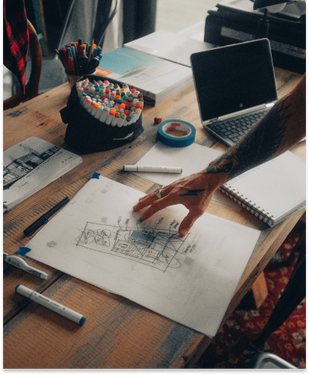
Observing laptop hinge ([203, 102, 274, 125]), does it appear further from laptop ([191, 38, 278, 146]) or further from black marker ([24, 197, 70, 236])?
black marker ([24, 197, 70, 236])

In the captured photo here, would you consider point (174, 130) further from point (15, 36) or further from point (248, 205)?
point (15, 36)

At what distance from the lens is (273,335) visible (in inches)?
48.6

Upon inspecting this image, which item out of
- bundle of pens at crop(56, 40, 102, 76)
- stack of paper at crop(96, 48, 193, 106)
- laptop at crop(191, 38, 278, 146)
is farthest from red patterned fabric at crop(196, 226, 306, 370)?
bundle of pens at crop(56, 40, 102, 76)

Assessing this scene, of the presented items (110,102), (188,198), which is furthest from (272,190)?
(110,102)

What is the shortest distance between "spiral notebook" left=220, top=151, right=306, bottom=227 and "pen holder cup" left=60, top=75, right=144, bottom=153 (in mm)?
326

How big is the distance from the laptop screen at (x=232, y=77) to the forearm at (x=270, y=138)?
306mm

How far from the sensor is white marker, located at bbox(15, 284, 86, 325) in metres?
0.49

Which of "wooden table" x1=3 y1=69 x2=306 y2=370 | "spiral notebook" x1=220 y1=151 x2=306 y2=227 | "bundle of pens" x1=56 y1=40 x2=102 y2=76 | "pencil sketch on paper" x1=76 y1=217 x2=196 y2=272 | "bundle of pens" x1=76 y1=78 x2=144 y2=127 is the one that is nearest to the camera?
"wooden table" x1=3 y1=69 x2=306 y2=370

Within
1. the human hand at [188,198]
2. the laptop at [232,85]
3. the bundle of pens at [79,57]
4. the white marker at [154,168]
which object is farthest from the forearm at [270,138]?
the bundle of pens at [79,57]

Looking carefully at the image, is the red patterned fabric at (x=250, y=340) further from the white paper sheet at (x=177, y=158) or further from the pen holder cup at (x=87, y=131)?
the pen holder cup at (x=87, y=131)

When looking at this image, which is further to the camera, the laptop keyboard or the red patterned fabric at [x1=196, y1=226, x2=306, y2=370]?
the red patterned fabric at [x1=196, y1=226, x2=306, y2=370]

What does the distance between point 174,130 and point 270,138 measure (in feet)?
1.17

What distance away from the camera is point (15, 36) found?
122cm

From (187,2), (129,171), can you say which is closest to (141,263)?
(129,171)
